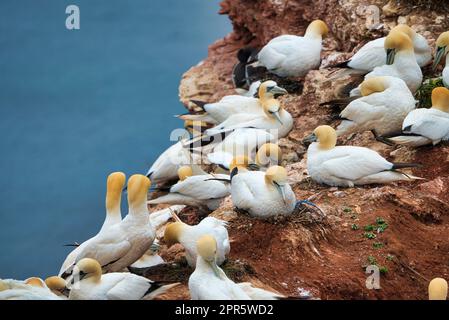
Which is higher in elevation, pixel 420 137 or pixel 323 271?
pixel 420 137

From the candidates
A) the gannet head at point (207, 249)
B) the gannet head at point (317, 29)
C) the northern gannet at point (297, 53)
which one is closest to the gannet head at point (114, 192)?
the gannet head at point (207, 249)

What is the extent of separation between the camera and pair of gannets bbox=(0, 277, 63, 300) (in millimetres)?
7568

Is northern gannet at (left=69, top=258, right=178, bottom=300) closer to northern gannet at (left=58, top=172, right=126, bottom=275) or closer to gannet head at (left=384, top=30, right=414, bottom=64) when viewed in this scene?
northern gannet at (left=58, top=172, right=126, bottom=275)

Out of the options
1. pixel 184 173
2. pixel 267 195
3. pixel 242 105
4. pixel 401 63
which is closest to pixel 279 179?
pixel 267 195

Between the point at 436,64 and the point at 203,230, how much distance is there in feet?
15.3

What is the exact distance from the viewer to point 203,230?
8.72 metres

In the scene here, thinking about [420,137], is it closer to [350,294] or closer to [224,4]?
[350,294]

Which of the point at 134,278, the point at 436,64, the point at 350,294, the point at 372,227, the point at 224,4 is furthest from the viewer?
the point at 224,4

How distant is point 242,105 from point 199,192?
241 cm

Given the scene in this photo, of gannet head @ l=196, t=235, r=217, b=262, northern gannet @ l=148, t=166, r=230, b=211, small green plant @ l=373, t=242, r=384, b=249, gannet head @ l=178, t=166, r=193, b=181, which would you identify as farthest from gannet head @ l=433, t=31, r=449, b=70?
gannet head @ l=196, t=235, r=217, b=262

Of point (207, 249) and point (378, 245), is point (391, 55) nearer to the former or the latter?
point (378, 245)

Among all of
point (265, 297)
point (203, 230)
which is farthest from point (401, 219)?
point (265, 297)

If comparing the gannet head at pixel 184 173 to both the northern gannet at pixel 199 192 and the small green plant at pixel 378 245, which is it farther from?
the small green plant at pixel 378 245

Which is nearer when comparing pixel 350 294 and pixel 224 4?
pixel 350 294
